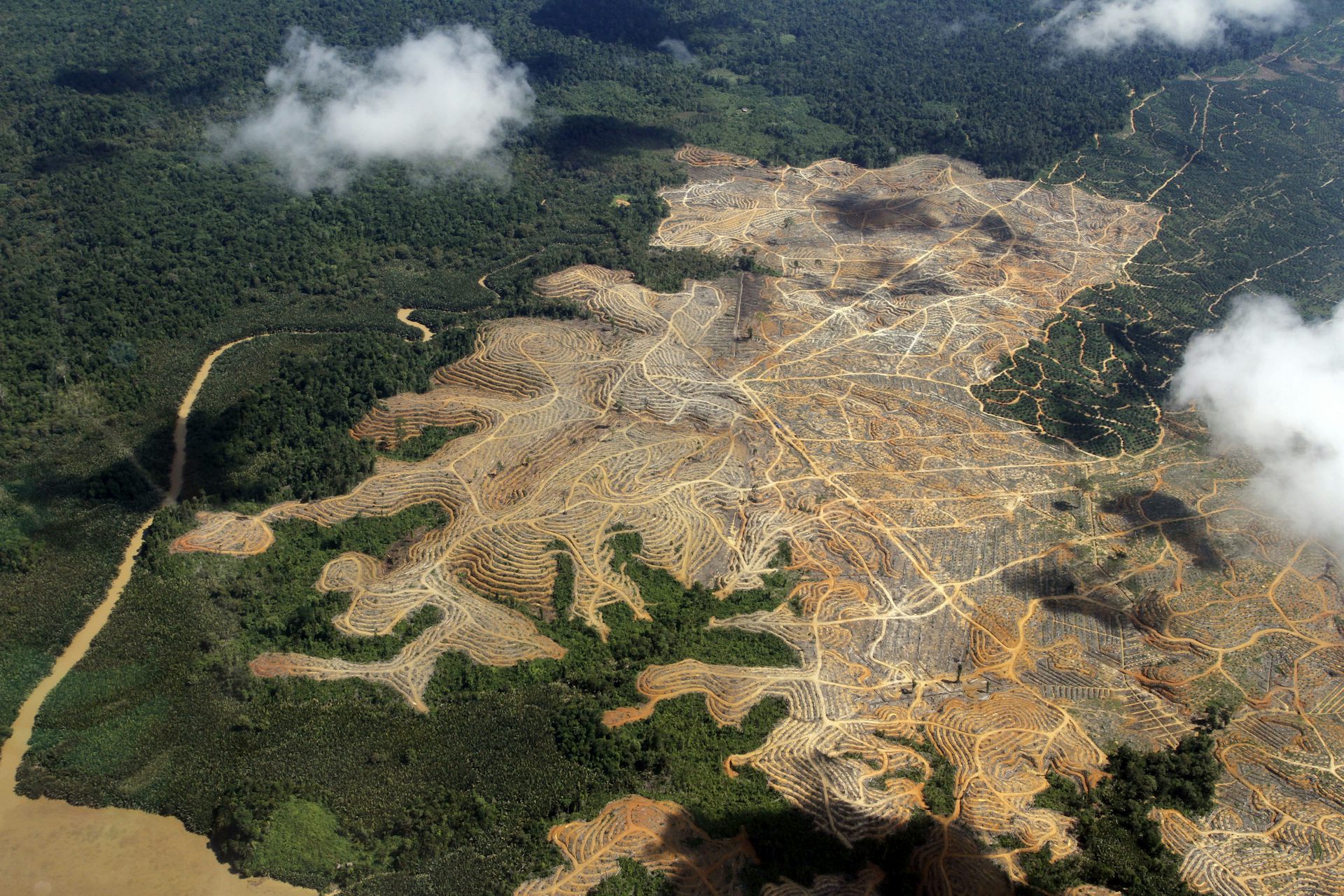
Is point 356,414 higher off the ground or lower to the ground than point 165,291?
lower

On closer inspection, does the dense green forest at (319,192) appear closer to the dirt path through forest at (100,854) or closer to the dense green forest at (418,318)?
the dense green forest at (418,318)

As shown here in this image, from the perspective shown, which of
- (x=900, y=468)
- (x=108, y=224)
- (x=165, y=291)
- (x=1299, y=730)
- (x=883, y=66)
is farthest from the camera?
(x=883, y=66)

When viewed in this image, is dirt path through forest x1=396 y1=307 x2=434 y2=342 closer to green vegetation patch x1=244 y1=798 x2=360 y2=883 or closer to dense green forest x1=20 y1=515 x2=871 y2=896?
dense green forest x1=20 y1=515 x2=871 y2=896

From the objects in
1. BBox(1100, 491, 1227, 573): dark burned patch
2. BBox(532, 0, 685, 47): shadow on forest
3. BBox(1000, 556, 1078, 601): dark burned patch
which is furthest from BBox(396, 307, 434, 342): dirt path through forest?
BBox(532, 0, 685, 47): shadow on forest

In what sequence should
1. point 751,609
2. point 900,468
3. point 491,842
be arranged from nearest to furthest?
1. point 491,842
2. point 751,609
3. point 900,468

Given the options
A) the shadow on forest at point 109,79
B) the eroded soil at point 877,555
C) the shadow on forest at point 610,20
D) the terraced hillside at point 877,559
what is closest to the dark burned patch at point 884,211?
the terraced hillside at point 877,559

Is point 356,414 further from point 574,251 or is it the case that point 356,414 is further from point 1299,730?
point 1299,730

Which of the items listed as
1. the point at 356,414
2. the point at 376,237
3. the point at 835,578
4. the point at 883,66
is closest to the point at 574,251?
the point at 376,237
